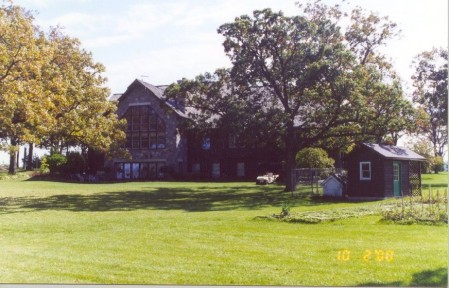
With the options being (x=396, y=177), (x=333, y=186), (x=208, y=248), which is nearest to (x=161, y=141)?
(x=333, y=186)

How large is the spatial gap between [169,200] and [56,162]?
13.4 feet

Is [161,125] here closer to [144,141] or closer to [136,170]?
[136,170]

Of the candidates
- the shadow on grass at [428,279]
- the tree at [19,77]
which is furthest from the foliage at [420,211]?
the tree at [19,77]

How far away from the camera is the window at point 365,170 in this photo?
1731 cm

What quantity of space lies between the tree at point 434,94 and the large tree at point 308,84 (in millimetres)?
6641

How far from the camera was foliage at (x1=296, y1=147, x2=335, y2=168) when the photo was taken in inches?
671

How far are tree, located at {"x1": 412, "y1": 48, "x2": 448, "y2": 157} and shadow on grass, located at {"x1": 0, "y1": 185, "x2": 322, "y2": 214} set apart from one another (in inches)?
199

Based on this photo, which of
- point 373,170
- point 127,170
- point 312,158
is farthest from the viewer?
point 373,170

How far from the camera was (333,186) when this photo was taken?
52.7ft

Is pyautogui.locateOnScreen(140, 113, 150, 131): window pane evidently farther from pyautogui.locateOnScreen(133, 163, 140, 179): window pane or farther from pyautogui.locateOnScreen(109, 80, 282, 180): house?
pyautogui.locateOnScreen(133, 163, 140, 179): window pane

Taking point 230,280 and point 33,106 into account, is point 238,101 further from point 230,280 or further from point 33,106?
point 230,280

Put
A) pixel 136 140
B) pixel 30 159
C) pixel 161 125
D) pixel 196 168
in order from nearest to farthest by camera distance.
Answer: pixel 30 159 < pixel 136 140 < pixel 196 168 < pixel 161 125

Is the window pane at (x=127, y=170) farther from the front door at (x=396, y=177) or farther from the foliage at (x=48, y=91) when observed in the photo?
the front door at (x=396, y=177)

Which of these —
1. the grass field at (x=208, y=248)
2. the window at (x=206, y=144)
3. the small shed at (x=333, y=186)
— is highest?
the window at (x=206, y=144)
